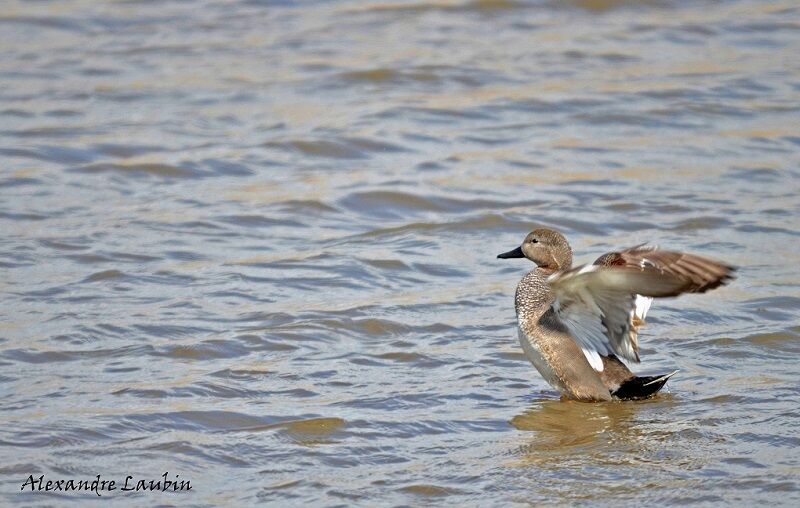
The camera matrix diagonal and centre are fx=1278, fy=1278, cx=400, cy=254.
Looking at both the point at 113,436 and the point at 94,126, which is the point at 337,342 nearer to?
the point at 113,436

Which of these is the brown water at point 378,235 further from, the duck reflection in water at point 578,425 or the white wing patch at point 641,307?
the white wing patch at point 641,307

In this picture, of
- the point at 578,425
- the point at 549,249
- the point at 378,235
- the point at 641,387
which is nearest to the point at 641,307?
the point at 641,387

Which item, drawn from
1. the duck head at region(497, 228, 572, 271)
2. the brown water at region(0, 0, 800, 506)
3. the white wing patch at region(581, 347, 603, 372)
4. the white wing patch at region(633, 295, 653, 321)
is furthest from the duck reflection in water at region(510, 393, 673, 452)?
the duck head at region(497, 228, 572, 271)

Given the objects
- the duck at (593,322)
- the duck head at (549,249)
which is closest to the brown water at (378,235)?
the duck at (593,322)

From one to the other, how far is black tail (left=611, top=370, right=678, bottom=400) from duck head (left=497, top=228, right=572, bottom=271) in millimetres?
797

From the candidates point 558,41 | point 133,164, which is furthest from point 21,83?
point 558,41

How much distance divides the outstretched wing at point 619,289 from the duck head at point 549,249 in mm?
578

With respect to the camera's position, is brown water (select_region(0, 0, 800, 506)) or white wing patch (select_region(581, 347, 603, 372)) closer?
brown water (select_region(0, 0, 800, 506))

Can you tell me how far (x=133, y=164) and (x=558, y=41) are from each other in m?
4.92

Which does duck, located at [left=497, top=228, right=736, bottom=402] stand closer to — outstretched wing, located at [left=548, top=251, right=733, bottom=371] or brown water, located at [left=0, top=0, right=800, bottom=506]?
outstretched wing, located at [left=548, top=251, right=733, bottom=371]

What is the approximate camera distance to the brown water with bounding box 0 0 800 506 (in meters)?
4.98

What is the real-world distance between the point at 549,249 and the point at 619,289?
40.4 inches

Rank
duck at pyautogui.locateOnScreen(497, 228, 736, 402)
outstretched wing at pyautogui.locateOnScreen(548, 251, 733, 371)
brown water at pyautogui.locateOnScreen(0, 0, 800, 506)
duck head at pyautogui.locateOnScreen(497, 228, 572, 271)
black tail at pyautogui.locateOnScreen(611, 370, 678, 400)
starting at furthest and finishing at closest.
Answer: duck head at pyautogui.locateOnScreen(497, 228, 572, 271), black tail at pyautogui.locateOnScreen(611, 370, 678, 400), duck at pyautogui.locateOnScreen(497, 228, 736, 402), outstretched wing at pyautogui.locateOnScreen(548, 251, 733, 371), brown water at pyautogui.locateOnScreen(0, 0, 800, 506)

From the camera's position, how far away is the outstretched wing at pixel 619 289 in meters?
5.09
